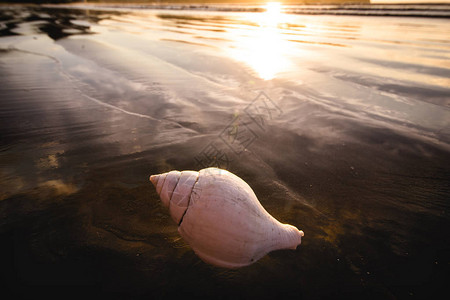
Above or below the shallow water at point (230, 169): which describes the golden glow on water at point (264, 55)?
above

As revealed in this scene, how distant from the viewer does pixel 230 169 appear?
2.66m

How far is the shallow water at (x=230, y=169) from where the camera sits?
1.60 meters

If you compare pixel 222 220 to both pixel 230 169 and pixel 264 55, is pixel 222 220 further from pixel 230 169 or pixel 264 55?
pixel 264 55

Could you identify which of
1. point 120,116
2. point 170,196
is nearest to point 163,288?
point 170,196

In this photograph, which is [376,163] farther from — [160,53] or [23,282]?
[160,53]

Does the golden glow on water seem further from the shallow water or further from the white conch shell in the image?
the white conch shell

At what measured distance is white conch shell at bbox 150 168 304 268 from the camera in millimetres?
1447

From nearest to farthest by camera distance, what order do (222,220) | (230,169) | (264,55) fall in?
(222,220)
(230,169)
(264,55)

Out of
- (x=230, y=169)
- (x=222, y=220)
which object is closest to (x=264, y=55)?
(x=230, y=169)

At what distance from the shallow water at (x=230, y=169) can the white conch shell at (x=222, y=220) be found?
0.67 ft

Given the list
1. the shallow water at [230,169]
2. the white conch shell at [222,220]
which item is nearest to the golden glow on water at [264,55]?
the shallow water at [230,169]

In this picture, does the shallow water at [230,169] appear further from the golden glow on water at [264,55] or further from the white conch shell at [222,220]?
the golden glow on water at [264,55]

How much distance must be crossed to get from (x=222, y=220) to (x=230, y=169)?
4.08 ft

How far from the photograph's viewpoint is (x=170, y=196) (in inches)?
65.5
